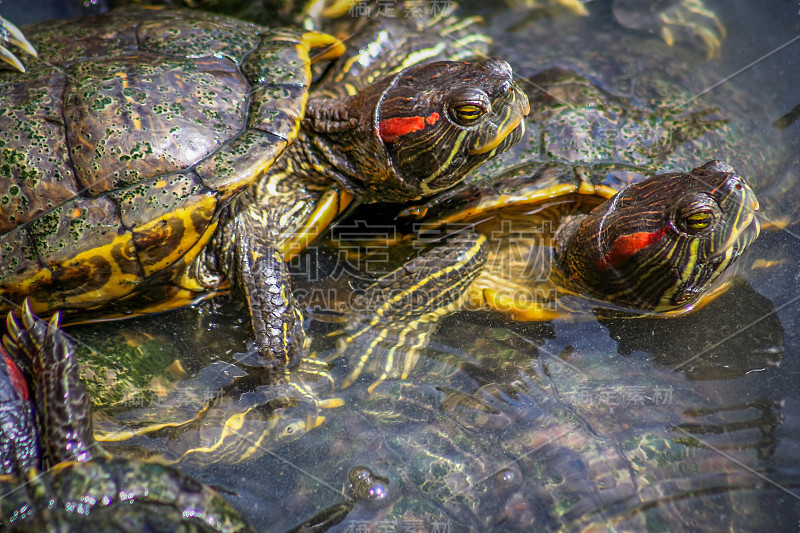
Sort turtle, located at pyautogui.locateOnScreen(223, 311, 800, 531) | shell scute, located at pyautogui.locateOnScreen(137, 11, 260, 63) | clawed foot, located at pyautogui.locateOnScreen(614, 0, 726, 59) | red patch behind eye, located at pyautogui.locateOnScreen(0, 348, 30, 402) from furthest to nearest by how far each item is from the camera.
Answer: clawed foot, located at pyautogui.locateOnScreen(614, 0, 726, 59), shell scute, located at pyautogui.locateOnScreen(137, 11, 260, 63), red patch behind eye, located at pyautogui.locateOnScreen(0, 348, 30, 402), turtle, located at pyautogui.locateOnScreen(223, 311, 800, 531)

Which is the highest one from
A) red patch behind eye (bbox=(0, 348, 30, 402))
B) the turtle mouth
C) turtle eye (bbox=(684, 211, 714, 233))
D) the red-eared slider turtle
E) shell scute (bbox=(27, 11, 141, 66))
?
shell scute (bbox=(27, 11, 141, 66))

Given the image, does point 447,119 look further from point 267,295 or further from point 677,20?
point 677,20

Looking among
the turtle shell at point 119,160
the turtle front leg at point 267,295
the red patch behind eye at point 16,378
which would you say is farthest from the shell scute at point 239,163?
the red patch behind eye at point 16,378

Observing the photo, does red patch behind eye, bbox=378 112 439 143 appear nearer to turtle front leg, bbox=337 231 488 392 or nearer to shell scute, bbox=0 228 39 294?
turtle front leg, bbox=337 231 488 392

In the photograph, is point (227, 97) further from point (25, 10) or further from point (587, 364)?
point (25, 10)

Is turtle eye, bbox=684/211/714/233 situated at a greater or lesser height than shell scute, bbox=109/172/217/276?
lesser

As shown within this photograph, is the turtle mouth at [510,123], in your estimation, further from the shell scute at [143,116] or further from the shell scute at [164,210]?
the shell scute at [164,210]

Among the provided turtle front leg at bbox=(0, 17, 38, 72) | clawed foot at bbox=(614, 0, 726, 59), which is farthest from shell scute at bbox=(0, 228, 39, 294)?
clawed foot at bbox=(614, 0, 726, 59)
